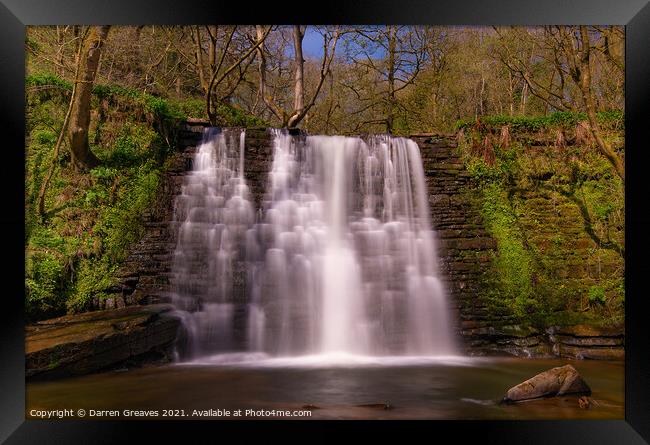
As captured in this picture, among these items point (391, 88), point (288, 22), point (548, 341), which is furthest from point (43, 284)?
point (391, 88)

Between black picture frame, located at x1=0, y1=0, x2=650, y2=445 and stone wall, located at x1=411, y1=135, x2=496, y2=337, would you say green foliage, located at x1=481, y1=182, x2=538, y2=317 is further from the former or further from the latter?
black picture frame, located at x1=0, y1=0, x2=650, y2=445

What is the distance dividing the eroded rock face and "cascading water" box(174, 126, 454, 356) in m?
0.48

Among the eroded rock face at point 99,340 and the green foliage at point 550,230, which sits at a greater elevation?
the green foliage at point 550,230

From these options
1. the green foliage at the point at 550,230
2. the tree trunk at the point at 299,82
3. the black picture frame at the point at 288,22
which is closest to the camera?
the black picture frame at the point at 288,22

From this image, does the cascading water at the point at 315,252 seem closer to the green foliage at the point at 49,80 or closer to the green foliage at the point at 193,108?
the green foliage at the point at 193,108

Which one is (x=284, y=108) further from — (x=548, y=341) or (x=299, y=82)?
(x=548, y=341)

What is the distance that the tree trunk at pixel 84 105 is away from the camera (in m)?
7.37

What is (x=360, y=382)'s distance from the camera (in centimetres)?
564

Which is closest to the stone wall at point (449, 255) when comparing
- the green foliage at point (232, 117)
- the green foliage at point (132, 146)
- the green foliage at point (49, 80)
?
the green foliage at point (132, 146)

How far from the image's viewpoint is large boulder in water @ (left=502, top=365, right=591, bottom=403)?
4.91 m

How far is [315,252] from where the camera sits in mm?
7758

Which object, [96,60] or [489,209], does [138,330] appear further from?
[489,209]

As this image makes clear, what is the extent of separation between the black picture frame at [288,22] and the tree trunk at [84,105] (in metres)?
3.26

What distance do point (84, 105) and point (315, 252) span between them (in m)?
4.22
